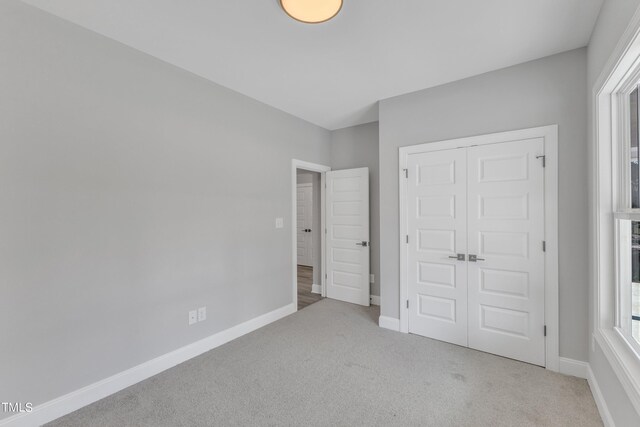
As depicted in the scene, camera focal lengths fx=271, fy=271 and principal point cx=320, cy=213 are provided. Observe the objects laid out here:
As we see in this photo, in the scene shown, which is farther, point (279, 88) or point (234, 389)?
point (279, 88)

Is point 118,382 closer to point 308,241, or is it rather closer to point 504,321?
point 504,321

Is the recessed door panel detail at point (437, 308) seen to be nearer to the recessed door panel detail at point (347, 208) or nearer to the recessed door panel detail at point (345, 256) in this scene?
the recessed door panel detail at point (345, 256)

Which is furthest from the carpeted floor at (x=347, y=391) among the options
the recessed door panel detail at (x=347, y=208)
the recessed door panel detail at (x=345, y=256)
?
the recessed door panel detail at (x=347, y=208)

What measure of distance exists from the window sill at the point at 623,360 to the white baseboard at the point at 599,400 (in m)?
0.35

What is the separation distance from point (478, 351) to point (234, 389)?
7.24 ft

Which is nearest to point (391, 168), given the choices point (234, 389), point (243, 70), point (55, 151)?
point (243, 70)

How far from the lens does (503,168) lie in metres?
A: 2.45

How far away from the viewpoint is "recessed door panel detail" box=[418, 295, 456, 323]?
2.72 meters

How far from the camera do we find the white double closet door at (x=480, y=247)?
92.0 inches

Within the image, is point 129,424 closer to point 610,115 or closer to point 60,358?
point 60,358

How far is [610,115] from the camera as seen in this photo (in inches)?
68.6

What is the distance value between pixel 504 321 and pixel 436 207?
1.19 metres

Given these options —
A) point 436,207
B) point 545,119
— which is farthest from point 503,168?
point 436,207

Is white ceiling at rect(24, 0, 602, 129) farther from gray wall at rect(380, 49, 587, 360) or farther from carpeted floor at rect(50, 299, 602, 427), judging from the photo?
carpeted floor at rect(50, 299, 602, 427)
